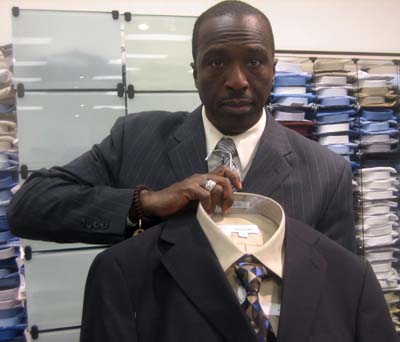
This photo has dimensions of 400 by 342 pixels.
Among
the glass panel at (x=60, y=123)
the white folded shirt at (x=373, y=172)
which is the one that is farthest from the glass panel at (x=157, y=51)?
the white folded shirt at (x=373, y=172)

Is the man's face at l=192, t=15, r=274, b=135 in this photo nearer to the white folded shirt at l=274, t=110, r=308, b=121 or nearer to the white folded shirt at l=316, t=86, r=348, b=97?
the white folded shirt at l=274, t=110, r=308, b=121

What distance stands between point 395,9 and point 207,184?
266 cm

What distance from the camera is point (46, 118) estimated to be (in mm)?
1993

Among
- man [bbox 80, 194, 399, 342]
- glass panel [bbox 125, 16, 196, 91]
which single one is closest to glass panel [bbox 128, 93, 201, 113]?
glass panel [bbox 125, 16, 196, 91]

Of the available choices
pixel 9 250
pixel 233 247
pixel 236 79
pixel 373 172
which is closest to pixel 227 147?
pixel 236 79

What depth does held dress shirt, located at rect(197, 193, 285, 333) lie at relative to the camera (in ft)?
2.41

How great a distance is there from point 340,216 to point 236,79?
16.4 inches

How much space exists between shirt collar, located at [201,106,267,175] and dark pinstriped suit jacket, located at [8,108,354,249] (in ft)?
0.05

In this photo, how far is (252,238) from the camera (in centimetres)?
83

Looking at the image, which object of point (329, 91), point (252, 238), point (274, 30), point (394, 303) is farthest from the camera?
point (274, 30)

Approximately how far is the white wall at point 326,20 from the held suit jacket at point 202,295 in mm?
2019

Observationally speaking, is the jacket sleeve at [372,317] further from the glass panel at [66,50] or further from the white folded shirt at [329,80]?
the white folded shirt at [329,80]

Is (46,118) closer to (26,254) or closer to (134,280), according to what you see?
(26,254)

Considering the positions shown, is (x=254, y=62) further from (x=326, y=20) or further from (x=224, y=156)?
(x=326, y=20)
